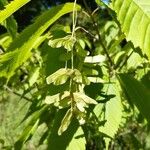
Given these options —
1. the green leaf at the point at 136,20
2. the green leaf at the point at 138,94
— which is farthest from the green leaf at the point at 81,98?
the green leaf at the point at 138,94

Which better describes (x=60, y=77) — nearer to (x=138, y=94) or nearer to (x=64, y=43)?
(x=64, y=43)

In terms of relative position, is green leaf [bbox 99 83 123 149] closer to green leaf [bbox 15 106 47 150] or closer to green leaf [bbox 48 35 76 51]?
green leaf [bbox 15 106 47 150]

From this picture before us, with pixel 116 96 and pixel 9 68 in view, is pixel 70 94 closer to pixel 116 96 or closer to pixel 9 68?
pixel 9 68

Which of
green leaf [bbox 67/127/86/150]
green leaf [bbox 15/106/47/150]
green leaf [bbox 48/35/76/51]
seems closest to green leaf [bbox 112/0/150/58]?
green leaf [bbox 48/35/76/51]

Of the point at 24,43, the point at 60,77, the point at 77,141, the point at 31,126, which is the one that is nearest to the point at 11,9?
the point at 24,43

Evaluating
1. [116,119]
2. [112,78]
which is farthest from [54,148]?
[112,78]

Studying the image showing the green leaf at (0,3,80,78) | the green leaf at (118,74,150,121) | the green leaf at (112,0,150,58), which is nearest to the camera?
the green leaf at (112,0,150,58)

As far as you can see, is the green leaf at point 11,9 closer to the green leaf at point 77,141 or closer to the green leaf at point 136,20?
the green leaf at point 136,20
